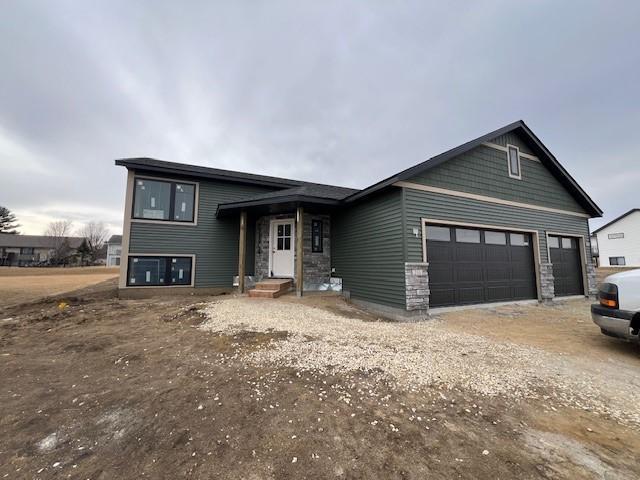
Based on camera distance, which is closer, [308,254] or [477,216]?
[477,216]

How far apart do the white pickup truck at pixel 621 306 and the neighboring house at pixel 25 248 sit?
58493 millimetres

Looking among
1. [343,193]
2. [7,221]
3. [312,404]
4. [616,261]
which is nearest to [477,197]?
[343,193]

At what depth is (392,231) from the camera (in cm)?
682

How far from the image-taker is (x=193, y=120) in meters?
11.8

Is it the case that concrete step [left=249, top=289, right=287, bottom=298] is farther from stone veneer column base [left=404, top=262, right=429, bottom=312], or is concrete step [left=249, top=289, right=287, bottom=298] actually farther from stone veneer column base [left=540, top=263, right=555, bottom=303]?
stone veneer column base [left=540, top=263, right=555, bottom=303]

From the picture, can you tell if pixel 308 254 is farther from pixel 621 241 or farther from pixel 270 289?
pixel 621 241

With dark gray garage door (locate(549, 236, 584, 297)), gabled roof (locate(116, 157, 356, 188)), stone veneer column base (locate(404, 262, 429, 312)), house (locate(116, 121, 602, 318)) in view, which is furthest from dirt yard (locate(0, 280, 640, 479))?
dark gray garage door (locate(549, 236, 584, 297))

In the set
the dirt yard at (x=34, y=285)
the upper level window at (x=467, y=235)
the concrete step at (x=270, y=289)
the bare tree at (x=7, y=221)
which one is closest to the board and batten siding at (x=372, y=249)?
the concrete step at (x=270, y=289)

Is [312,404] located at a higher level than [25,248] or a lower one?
lower

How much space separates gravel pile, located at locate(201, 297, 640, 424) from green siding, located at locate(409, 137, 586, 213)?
415 centimetres

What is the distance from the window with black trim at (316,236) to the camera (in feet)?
30.2

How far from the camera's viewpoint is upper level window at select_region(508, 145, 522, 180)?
8703 millimetres

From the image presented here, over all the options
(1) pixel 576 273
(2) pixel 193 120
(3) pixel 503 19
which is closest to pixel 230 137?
(2) pixel 193 120

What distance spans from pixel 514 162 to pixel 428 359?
28.1ft
